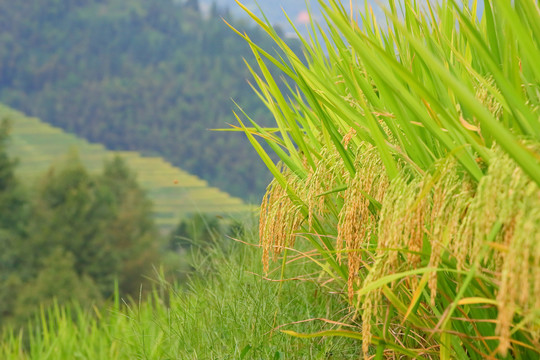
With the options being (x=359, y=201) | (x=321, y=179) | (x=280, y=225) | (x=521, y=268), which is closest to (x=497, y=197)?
(x=521, y=268)

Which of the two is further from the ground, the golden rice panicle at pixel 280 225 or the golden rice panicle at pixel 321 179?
the golden rice panicle at pixel 321 179

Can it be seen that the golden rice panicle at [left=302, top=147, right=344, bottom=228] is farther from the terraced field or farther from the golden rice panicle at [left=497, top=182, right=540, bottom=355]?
the terraced field

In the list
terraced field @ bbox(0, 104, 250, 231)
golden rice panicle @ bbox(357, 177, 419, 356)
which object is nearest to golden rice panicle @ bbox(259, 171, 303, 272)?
golden rice panicle @ bbox(357, 177, 419, 356)

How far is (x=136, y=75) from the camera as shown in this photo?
7362 centimetres

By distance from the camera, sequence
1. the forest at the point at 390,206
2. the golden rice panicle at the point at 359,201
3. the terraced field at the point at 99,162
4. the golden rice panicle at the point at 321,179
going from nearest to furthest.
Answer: the forest at the point at 390,206 → the golden rice panicle at the point at 359,201 → the golden rice panicle at the point at 321,179 → the terraced field at the point at 99,162

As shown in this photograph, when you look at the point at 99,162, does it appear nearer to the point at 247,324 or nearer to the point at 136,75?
the point at 136,75

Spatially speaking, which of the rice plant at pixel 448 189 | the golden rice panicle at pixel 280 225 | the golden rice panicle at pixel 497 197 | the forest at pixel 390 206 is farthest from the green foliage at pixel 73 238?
the golden rice panicle at pixel 497 197

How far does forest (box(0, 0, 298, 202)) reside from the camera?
60000mm

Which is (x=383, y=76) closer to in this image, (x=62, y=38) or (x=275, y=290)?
(x=275, y=290)

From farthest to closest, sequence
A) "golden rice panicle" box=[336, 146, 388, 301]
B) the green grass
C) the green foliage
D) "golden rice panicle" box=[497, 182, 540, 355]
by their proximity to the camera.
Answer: the green foliage < the green grass < "golden rice panicle" box=[336, 146, 388, 301] < "golden rice panicle" box=[497, 182, 540, 355]

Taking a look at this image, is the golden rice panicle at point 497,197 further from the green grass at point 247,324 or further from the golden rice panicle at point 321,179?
the green grass at point 247,324

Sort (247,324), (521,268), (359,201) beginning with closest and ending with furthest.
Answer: (521,268)
(359,201)
(247,324)

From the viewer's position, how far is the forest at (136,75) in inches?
2362

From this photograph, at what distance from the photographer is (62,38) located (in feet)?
252
